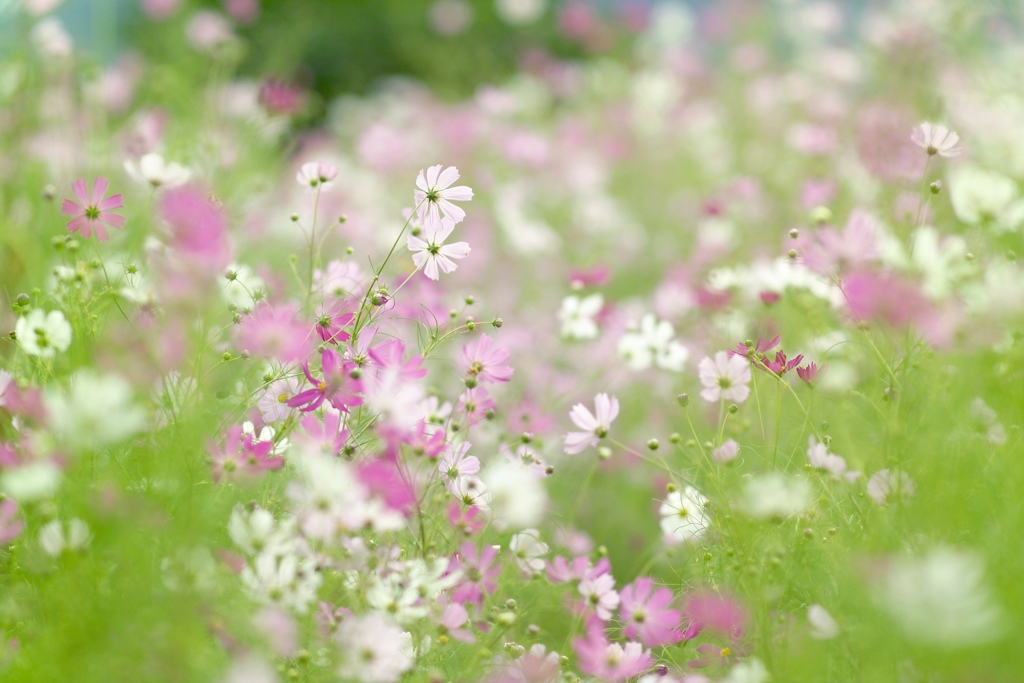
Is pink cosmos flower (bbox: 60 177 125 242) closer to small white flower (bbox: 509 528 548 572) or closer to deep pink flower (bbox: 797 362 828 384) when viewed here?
small white flower (bbox: 509 528 548 572)

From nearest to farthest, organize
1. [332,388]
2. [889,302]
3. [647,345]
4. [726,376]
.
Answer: [889,302]
[332,388]
[726,376]
[647,345]

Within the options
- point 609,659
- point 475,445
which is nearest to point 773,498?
point 609,659

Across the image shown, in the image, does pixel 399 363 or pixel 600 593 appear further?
pixel 600 593

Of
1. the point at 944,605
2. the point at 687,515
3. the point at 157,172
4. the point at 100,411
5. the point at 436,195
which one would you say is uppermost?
the point at 157,172

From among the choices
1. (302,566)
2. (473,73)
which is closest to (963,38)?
(302,566)

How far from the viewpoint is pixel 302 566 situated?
2.49 ft

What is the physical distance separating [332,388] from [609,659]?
35 cm

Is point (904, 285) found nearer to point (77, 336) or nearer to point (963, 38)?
point (77, 336)

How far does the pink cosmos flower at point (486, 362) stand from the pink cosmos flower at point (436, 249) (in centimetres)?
9

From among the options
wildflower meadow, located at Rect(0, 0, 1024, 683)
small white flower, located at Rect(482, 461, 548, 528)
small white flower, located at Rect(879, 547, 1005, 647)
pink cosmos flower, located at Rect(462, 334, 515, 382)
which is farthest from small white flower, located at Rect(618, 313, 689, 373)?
small white flower, located at Rect(879, 547, 1005, 647)

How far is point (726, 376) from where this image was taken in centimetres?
102

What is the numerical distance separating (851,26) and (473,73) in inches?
64.8

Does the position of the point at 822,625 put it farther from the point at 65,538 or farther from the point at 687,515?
the point at 65,538

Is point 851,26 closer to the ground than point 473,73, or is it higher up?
higher up
